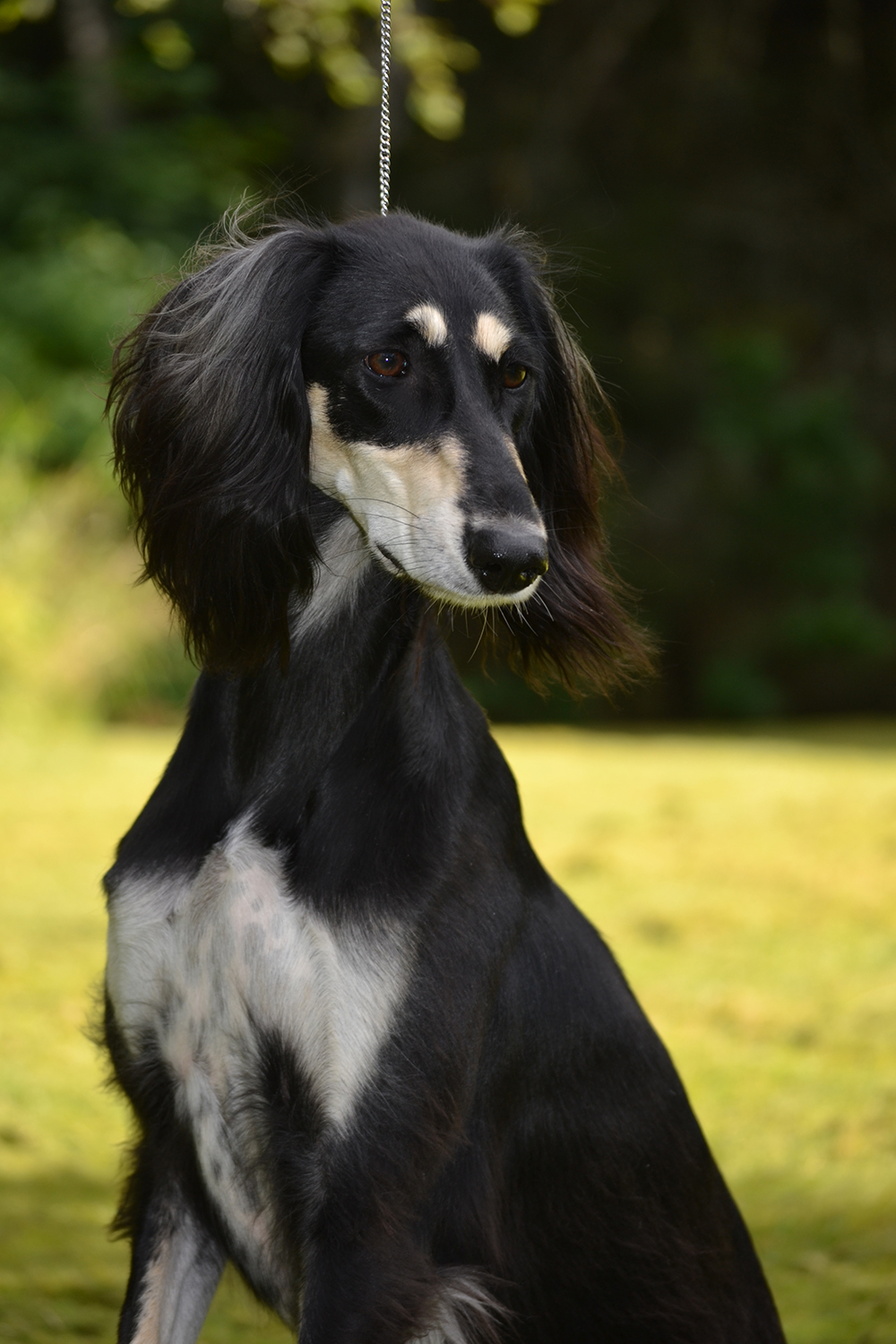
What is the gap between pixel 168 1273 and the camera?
6.82ft

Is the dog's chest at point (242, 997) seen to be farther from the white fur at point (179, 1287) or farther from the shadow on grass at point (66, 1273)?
the shadow on grass at point (66, 1273)

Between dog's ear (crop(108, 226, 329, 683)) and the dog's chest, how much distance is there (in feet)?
1.15

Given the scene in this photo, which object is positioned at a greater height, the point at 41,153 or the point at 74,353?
the point at 41,153

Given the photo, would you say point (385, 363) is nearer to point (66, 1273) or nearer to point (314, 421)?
point (314, 421)

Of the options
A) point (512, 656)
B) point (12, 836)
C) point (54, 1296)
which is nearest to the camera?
point (512, 656)

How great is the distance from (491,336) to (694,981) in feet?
10.8

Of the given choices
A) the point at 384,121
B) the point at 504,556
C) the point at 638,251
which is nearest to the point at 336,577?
the point at 504,556

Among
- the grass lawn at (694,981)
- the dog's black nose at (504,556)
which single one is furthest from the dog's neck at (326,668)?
the grass lawn at (694,981)

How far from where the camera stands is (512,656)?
246 centimetres

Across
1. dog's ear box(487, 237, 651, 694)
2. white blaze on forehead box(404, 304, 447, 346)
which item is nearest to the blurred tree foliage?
dog's ear box(487, 237, 651, 694)

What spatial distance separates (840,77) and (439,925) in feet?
60.5

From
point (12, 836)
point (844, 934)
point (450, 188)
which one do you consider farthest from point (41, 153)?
point (844, 934)

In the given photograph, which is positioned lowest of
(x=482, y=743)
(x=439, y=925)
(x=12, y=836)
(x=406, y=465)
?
(x=12, y=836)

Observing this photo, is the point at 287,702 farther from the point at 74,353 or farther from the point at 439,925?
the point at 74,353
